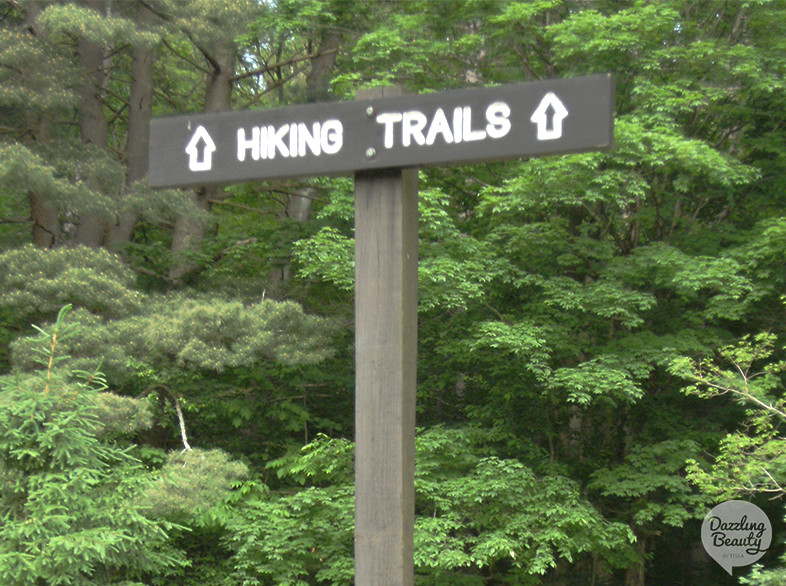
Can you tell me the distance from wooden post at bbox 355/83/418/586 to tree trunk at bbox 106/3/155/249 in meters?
9.22

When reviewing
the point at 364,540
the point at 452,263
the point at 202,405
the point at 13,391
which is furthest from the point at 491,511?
the point at 364,540

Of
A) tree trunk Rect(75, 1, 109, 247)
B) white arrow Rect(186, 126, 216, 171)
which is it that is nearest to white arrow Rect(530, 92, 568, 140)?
white arrow Rect(186, 126, 216, 171)

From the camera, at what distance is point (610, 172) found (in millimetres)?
8742

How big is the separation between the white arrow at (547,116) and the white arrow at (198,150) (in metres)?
1.04

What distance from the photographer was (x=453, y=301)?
29.9ft

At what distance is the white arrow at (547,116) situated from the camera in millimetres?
2264

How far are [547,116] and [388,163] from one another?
484 millimetres

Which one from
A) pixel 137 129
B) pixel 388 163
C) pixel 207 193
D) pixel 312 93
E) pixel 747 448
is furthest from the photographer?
pixel 207 193

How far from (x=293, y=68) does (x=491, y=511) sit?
921 centimetres

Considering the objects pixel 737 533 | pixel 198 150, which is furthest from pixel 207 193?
pixel 198 150

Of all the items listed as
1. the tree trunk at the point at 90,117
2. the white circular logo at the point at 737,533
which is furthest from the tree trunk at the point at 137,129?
the white circular logo at the point at 737,533

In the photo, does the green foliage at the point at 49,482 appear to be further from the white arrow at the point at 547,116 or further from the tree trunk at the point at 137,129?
the tree trunk at the point at 137,129

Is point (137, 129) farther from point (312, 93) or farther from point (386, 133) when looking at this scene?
point (386, 133)

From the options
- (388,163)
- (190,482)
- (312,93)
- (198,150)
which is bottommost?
(190,482)
